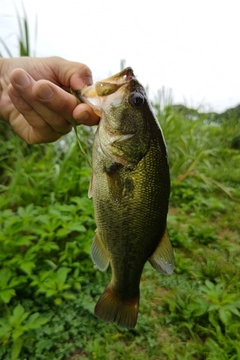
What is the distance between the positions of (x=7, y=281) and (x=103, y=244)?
91 cm

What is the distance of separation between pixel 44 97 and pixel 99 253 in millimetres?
790

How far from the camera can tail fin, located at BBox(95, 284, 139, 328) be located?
153cm

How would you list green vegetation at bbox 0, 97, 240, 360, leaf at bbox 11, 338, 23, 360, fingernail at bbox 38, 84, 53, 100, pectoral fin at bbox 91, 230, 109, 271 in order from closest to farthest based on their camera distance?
fingernail at bbox 38, 84, 53, 100 → pectoral fin at bbox 91, 230, 109, 271 → leaf at bbox 11, 338, 23, 360 → green vegetation at bbox 0, 97, 240, 360

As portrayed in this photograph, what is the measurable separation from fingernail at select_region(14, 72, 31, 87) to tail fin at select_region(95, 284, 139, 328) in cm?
110

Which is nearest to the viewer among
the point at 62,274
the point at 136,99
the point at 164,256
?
the point at 136,99

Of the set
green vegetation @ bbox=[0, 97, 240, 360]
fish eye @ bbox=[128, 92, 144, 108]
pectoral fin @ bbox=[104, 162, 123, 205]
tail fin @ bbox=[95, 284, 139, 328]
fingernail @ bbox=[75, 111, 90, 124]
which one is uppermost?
fish eye @ bbox=[128, 92, 144, 108]

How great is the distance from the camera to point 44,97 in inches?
53.1

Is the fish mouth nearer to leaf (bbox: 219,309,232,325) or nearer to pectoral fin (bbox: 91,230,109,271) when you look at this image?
pectoral fin (bbox: 91,230,109,271)

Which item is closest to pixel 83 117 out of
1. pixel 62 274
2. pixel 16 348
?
pixel 62 274

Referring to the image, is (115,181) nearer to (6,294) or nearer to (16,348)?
(6,294)

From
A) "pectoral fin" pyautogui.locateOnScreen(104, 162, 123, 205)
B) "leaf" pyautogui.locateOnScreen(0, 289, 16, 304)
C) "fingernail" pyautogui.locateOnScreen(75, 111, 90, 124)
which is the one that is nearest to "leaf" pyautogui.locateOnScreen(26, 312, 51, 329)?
"leaf" pyautogui.locateOnScreen(0, 289, 16, 304)

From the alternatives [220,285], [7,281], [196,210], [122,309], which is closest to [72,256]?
[7,281]

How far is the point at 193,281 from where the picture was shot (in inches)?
103

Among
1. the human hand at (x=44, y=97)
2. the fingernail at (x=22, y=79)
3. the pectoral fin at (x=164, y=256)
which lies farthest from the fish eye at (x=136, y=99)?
the pectoral fin at (x=164, y=256)
